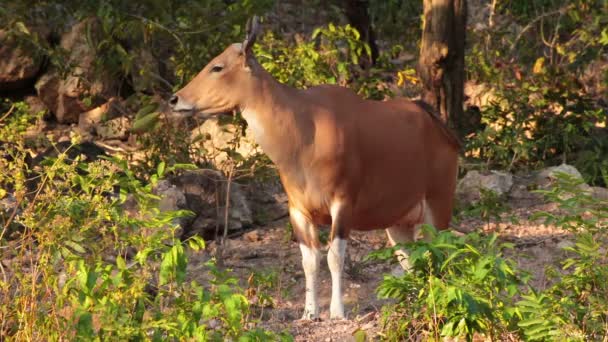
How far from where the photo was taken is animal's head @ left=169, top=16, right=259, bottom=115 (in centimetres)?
814

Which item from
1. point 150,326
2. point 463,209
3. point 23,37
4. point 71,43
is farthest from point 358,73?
point 150,326

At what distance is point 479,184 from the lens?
11.5 meters

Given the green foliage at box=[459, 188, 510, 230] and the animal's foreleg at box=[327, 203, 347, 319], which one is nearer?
the animal's foreleg at box=[327, 203, 347, 319]

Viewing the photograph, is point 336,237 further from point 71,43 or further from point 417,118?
point 71,43

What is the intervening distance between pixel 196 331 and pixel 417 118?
11.2 feet

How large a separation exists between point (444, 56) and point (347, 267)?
299 cm

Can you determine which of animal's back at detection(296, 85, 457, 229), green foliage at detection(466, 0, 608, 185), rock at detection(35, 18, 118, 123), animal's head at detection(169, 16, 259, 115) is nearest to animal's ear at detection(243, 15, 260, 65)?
animal's head at detection(169, 16, 259, 115)

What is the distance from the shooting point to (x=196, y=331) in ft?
18.7

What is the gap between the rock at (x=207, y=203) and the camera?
1060cm

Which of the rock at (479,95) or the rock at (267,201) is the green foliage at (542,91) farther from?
the rock at (267,201)

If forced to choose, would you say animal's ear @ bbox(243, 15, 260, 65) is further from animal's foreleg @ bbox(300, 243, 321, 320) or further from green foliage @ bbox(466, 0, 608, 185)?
green foliage @ bbox(466, 0, 608, 185)

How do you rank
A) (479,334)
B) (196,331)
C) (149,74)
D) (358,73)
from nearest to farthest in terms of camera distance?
(196,331) → (479,334) → (149,74) → (358,73)

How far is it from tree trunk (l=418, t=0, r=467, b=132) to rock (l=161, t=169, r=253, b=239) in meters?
2.15

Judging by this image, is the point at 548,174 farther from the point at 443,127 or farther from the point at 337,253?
the point at 337,253
